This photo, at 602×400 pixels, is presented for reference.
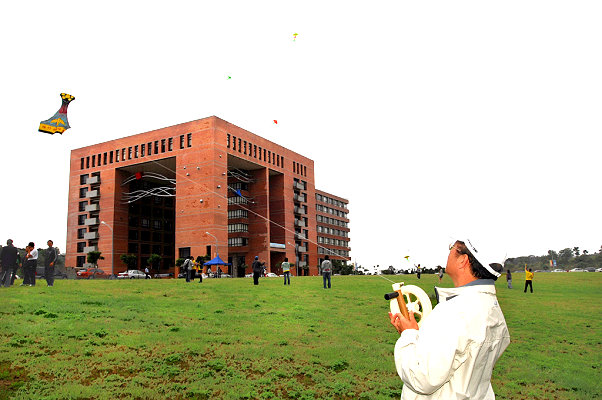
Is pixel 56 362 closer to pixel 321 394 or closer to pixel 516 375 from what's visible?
pixel 321 394

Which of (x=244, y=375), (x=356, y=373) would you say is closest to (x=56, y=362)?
(x=244, y=375)

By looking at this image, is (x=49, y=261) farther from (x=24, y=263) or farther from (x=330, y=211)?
(x=330, y=211)

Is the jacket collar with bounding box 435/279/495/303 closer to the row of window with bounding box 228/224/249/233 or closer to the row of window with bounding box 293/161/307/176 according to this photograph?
the row of window with bounding box 228/224/249/233

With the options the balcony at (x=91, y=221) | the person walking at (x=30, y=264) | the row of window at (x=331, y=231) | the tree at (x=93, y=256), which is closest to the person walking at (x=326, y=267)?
the person walking at (x=30, y=264)

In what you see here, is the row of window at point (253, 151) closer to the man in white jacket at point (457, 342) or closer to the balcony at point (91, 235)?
the balcony at point (91, 235)

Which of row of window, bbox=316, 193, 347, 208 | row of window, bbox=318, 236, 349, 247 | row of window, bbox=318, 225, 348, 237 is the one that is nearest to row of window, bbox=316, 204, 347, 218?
row of window, bbox=316, 193, 347, 208

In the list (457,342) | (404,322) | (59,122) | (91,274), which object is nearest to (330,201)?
(91,274)

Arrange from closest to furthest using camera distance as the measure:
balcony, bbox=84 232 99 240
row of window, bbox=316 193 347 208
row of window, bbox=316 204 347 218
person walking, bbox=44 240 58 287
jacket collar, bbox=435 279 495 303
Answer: jacket collar, bbox=435 279 495 303 → person walking, bbox=44 240 58 287 → balcony, bbox=84 232 99 240 → row of window, bbox=316 204 347 218 → row of window, bbox=316 193 347 208

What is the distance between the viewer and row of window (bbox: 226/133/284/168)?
254 feet

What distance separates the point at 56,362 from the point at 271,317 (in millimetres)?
7189

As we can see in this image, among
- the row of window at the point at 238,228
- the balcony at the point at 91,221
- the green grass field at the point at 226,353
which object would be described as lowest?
the green grass field at the point at 226,353

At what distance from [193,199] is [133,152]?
16231 mm

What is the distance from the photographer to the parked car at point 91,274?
71.2m

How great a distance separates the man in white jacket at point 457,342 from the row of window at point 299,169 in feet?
300
